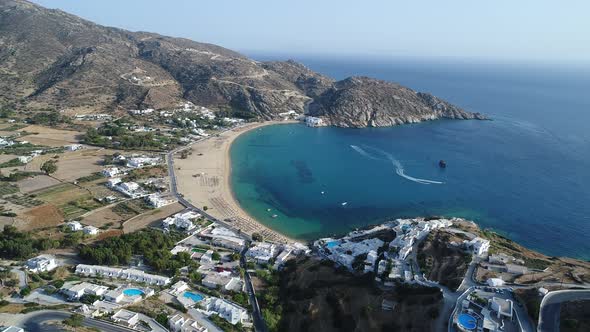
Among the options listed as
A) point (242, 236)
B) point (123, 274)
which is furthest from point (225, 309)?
point (242, 236)

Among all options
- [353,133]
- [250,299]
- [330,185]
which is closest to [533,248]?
[330,185]

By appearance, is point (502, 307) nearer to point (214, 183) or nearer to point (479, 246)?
point (479, 246)

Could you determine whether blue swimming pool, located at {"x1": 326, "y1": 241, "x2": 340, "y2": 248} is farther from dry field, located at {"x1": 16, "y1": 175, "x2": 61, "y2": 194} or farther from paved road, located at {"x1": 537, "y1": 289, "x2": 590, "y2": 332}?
dry field, located at {"x1": 16, "y1": 175, "x2": 61, "y2": 194}

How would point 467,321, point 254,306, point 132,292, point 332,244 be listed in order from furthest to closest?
point 332,244, point 254,306, point 132,292, point 467,321

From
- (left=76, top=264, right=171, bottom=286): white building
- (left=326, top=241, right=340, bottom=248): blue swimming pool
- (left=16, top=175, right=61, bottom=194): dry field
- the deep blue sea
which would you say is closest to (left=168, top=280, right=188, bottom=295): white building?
(left=76, top=264, right=171, bottom=286): white building

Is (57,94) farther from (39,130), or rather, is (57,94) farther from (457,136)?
(457,136)

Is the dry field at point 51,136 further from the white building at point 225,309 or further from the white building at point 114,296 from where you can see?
the white building at point 225,309
